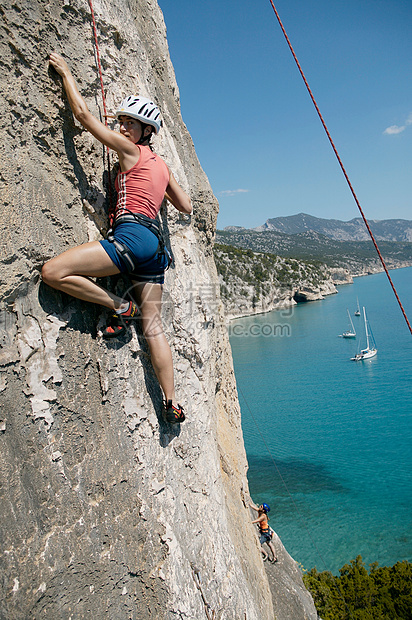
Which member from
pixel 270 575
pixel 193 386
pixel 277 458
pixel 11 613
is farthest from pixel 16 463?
pixel 277 458

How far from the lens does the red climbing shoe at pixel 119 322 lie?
8.85 feet

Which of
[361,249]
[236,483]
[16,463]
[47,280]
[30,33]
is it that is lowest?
[236,483]

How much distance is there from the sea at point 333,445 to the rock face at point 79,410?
12.4 m

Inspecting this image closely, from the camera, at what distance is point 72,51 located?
9.25 ft

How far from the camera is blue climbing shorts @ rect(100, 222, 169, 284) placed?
2.58m

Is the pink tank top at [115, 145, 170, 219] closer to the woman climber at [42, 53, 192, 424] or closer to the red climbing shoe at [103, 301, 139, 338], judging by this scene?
the woman climber at [42, 53, 192, 424]

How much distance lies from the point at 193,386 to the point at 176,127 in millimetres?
2665

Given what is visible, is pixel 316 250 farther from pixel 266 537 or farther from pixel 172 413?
pixel 172 413

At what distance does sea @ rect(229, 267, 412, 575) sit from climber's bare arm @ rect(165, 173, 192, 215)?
44.5 feet

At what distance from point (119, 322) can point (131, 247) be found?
529 mm

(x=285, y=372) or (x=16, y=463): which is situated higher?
(x=16, y=463)

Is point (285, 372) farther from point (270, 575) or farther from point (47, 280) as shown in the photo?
point (47, 280)

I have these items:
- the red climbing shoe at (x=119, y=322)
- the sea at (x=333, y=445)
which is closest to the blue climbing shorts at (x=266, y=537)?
the sea at (x=333, y=445)

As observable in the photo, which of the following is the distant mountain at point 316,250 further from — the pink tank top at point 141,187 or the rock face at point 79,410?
the pink tank top at point 141,187
